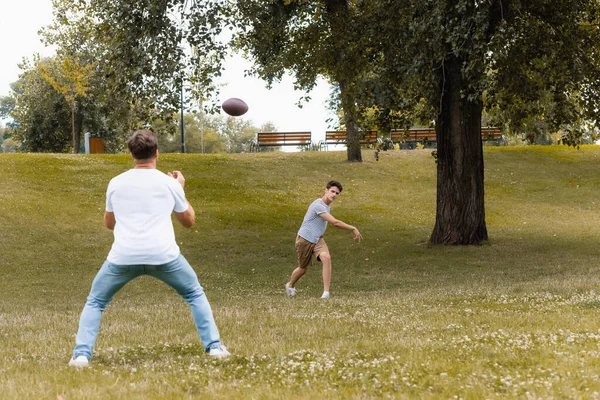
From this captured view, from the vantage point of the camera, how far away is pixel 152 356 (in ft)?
21.6

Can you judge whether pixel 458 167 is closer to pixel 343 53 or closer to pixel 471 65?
pixel 343 53

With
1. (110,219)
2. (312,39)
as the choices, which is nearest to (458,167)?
(312,39)

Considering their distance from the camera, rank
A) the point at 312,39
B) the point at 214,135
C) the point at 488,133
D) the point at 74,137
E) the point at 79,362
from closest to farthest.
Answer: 1. the point at 79,362
2. the point at 312,39
3. the point at 488,133
4. the point at 74,137
5. the point at 214,135

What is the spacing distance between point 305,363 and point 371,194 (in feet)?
91.3

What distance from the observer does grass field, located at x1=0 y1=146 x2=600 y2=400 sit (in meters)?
5.37

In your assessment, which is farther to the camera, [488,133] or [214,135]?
[214,135]

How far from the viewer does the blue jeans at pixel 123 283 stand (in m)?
6.21

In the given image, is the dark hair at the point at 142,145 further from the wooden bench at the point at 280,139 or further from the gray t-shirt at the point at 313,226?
the wooden bench at the point at 280,139

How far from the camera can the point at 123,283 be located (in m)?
6.33

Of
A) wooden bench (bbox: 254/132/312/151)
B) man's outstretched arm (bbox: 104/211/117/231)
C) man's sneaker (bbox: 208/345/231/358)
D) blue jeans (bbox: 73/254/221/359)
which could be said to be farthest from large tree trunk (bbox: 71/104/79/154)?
man's sneaker (bbox: 208/345/231/358)

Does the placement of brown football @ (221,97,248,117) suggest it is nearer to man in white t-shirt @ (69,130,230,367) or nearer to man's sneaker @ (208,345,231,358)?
man in white t-shirt @ (69,130,230,367)

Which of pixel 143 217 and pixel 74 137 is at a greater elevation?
pixel 74 137

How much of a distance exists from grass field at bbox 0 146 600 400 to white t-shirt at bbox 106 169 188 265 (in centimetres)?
89

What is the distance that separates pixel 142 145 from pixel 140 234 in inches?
28.9
